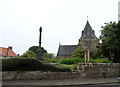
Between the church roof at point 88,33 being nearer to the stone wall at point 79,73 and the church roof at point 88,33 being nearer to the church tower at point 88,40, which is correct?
the church tower at point 88,40

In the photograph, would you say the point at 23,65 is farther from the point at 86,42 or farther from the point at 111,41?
the point at 86,42

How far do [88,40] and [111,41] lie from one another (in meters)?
47.4

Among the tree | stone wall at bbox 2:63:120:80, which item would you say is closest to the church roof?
the tree

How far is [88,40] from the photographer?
6681cm

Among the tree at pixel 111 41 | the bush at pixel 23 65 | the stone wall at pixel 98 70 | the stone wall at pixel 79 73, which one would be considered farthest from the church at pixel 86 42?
the bush at pixel 23 65

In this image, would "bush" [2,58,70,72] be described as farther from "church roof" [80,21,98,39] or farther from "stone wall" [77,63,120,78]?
"church roof" [80,21,98,39]

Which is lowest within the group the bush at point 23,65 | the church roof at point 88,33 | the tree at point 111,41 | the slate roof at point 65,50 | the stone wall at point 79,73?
the stone wall at point 79,73

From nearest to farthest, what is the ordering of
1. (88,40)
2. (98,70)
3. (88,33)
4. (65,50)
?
(98,70)
(88,40)
(88,33)
(65,50)

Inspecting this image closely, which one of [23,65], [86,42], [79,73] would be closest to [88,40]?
[86,42]

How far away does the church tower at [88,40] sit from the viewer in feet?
216

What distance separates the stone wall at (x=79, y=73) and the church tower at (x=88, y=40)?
158 ft

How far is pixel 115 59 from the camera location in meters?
22.9

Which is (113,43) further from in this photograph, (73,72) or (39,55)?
(39,55)

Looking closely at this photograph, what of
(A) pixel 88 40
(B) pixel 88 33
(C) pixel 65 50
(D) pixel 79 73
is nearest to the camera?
(D) pixel 79 73
